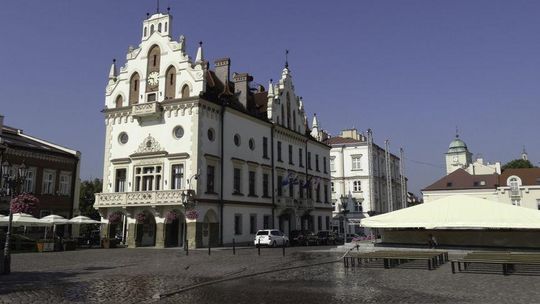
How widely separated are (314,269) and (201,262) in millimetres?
6864

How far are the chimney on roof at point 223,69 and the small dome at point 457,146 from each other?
90.4 m

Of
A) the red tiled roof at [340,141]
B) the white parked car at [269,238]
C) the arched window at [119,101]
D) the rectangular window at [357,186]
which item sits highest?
the red tiled roof at [340,141]

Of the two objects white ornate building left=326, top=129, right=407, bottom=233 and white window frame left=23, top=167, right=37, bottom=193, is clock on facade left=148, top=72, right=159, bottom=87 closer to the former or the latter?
white window frame left=23, top=167, right=37, bottom=193

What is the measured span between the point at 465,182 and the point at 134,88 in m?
51.8

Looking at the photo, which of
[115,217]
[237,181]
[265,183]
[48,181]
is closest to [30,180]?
[48,181]

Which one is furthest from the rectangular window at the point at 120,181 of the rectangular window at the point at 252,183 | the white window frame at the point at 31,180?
the rectangular window at the point at 252,183

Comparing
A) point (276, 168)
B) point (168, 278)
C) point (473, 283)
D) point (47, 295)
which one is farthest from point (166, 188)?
point (473, 283)

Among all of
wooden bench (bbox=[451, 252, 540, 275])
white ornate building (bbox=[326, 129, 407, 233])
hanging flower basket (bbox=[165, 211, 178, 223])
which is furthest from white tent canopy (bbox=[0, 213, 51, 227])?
white ornate building (bbox=[326, 129, 407, 233])

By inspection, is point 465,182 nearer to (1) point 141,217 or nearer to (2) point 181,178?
(2) point 181,178

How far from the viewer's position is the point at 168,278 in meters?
18.7

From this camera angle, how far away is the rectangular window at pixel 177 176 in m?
40.2

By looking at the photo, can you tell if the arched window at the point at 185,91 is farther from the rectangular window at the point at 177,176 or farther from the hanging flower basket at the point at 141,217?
the hanging flower basket at the point at 141,217

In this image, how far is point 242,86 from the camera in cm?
4841

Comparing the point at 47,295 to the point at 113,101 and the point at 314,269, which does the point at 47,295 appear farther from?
the point at 113,101
